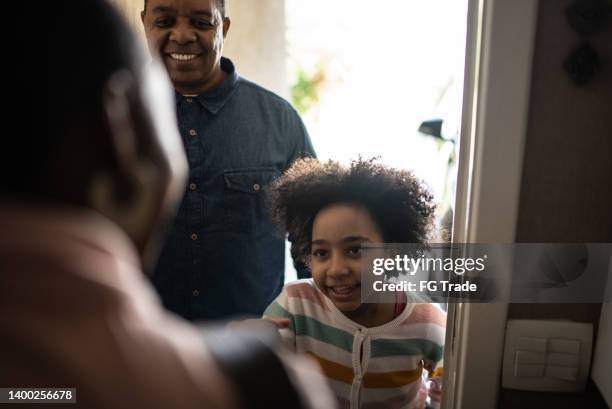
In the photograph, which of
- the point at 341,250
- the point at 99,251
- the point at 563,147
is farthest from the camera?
the point at 341,250

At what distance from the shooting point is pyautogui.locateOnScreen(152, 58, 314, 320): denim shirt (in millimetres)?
729

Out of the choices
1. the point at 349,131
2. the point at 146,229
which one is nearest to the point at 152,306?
the point at 146,229

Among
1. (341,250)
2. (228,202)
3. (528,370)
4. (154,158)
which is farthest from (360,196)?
(154,158)

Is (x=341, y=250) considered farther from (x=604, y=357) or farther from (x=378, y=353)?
(x=604, y=357)

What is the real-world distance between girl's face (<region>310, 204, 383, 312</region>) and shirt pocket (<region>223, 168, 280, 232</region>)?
0.10 meters

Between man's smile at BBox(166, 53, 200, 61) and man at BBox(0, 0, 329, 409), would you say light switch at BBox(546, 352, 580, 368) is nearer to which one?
man at BBox(0, 0, 329, 409)

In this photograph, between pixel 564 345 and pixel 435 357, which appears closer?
pixel 564 345

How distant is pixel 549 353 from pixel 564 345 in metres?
0.02

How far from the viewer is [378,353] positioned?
2.29 ft

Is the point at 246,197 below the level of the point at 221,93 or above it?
below

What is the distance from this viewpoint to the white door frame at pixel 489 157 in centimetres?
48

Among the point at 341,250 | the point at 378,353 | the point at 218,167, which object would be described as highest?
the point at 218,167

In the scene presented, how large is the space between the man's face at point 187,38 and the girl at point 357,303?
20 cm

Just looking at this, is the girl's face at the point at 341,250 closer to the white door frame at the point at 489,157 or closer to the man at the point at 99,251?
the white door frame at the point at 489,157
